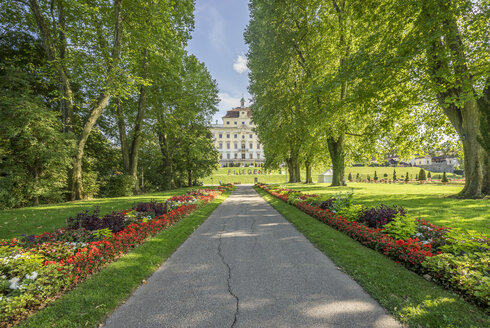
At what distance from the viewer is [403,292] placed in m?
3.01

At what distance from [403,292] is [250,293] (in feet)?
7.76

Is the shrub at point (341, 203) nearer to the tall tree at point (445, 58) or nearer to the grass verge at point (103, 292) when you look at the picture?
the tall tree at point (445, 58)

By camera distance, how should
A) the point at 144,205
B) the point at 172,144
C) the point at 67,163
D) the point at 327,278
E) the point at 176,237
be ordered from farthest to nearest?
the point at 172,144 → the point at 67,163 → the point at 144,205 → the point at 176,237 → the point at 327,278

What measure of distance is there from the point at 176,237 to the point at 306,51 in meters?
16.6

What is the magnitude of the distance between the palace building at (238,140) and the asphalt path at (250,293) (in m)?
78.2

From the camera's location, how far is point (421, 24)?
27.4 feet

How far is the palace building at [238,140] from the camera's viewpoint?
83625 mm

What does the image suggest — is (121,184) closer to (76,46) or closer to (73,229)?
(76,46)

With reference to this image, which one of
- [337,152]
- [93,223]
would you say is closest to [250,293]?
[93,223]

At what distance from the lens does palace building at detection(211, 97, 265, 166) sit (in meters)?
83.6

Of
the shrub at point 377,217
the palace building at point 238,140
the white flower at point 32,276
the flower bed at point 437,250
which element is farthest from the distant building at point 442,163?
the white flower at point 32,276

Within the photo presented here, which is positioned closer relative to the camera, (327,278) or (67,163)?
(327,278)

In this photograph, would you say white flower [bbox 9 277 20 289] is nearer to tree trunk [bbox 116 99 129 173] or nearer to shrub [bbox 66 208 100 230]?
shrub [bbox 66 208 100 230]

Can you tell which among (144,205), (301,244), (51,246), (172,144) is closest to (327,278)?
(301,244)
